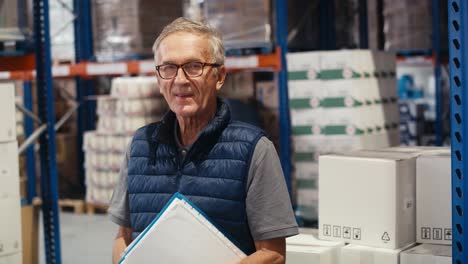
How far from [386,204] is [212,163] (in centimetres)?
108

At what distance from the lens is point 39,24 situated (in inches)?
195

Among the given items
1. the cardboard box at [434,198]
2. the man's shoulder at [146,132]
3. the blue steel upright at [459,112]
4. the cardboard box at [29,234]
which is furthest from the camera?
the cardboard box at [29,234]

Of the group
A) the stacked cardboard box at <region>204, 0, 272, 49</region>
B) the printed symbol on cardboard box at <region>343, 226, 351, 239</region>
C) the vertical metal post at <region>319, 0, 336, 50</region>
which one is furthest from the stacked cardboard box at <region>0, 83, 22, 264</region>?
the vertical metal post at <region>319, 0, 336, 50</region>

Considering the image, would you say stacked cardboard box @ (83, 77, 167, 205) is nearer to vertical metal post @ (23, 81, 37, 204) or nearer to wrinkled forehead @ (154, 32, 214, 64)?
vertical metal post @ (23, 81, 37, 204)

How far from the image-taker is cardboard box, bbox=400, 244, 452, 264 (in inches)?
120

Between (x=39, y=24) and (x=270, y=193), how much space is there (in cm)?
303

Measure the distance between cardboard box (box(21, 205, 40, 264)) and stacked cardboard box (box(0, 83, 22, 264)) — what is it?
1.45ft

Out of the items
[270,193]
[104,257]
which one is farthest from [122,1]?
[270,193]

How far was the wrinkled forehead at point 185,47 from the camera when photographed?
2443 millimetres

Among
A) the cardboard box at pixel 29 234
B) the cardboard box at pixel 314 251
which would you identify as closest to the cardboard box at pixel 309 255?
the cardboard box at pixel 314 251

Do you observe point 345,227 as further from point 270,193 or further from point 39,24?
point 39,24

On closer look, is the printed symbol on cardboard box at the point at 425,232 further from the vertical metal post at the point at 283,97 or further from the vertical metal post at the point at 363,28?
the vertical metal post at the point at 363,28

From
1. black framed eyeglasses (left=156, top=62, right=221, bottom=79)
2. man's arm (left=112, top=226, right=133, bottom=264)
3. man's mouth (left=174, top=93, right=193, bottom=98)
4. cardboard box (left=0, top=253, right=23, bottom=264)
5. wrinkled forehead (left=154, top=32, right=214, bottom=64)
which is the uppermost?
wrinkled forehead (left=154, top=32, right=214, bottom=64)

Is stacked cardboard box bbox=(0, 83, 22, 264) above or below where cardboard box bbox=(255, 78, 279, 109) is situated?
below
